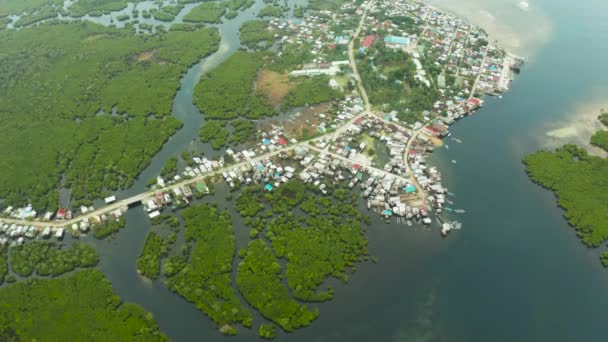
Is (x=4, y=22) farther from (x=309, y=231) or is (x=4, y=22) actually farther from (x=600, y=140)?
(x=600, y=140)

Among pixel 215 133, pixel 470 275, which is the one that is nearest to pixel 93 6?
pixel 215 133

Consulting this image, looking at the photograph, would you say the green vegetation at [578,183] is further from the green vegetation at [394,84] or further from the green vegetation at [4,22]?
the green vegetation at [4,22]

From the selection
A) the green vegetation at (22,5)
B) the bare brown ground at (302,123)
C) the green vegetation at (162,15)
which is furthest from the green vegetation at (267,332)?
the green vegetation at (22,5)

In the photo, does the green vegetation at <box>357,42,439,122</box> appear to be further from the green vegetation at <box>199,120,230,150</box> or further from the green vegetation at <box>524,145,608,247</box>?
the green vegetation at <box>199,120,230,150</box>

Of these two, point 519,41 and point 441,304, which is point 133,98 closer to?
point 441,304

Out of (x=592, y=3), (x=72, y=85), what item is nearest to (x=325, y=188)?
(x=72, y=85)
